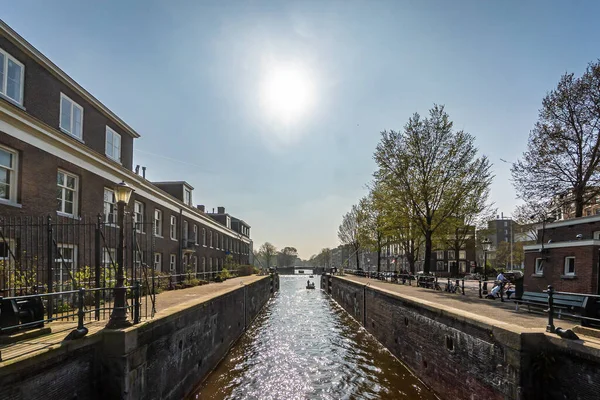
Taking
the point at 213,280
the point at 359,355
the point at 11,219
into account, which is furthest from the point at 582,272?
the point at 213,280

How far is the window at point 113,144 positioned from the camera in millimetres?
18389

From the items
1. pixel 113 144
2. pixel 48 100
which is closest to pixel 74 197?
pixel 48 100

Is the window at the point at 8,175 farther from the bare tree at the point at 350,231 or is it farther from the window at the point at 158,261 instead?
the bare tree at the point at 350,231

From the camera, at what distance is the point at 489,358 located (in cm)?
805

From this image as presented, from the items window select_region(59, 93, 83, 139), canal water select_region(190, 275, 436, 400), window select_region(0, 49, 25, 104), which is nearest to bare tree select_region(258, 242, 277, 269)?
canal water select_region(190, 275, 436, 400)

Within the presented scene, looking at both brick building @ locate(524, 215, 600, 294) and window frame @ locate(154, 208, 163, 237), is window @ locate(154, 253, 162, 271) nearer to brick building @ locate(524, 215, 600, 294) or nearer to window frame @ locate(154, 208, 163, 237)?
window frame @ locate(154, 208, 163, 237)

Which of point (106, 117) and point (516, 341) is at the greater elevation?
point (106, 117)

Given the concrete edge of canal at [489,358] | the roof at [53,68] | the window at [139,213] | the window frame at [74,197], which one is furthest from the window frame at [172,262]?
the concrete edge of canal at [489,358]

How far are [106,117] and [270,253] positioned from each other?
96400 millimetres

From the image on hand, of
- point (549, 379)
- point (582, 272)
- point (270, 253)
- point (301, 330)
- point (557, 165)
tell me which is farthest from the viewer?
point (270, 253)

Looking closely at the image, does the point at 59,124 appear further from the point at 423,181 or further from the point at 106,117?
the point at 423,181

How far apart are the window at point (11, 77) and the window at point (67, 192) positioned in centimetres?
314

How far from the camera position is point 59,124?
14242 millimetres

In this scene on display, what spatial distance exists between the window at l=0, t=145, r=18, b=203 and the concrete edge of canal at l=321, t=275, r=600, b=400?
527 inches
